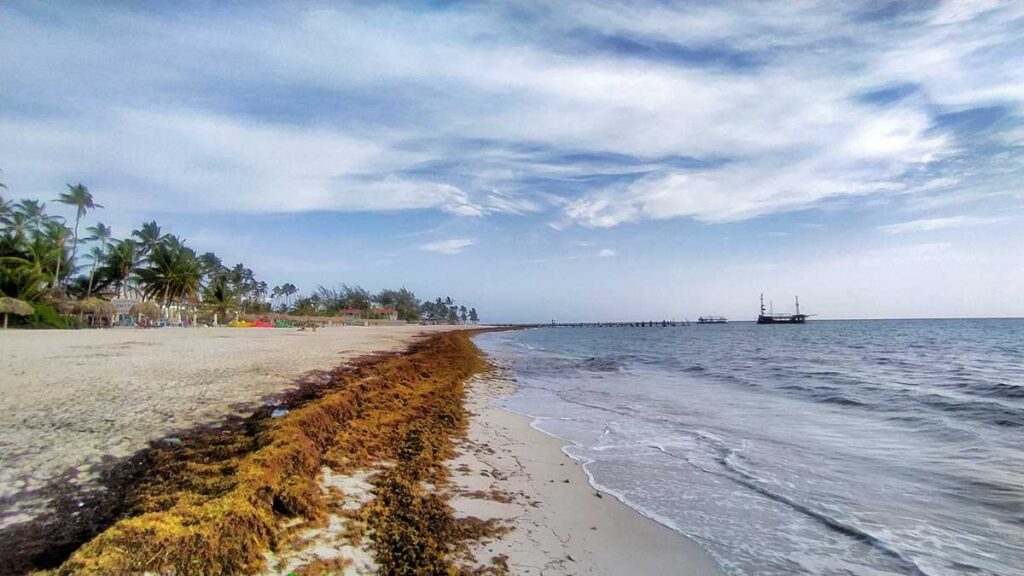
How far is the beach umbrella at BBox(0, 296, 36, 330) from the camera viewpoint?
2930cm

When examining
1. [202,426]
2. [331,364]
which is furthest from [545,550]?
[331,364]

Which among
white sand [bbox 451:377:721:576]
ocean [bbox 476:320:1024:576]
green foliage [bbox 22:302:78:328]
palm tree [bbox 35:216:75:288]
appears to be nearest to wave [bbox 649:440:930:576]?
ocean [bbox 476:320:1024:576]

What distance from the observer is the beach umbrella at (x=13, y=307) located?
96.1ft

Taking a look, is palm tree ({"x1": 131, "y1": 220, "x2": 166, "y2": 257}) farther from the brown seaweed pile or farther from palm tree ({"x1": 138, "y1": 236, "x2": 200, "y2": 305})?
the brown seaweed pile

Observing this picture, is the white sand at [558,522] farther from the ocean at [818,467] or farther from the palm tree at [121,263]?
the palm tree at [121,263]

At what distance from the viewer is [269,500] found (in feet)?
12.7

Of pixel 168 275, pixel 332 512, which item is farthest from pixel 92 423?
pixel 168 275

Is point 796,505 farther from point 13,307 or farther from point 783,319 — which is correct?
point 783,319

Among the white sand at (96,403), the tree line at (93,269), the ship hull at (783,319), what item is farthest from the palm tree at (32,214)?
the ship hull at (783,319)

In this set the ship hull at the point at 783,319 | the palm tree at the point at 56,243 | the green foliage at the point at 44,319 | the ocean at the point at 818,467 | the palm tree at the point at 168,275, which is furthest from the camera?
the ship hull at the point at 783,319

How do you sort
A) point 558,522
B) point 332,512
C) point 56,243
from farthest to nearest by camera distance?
point 56,243 < point 558,522 < point 332,512

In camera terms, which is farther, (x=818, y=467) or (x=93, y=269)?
(x=93, y=269)

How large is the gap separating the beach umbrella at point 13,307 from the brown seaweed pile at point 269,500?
1379 inches

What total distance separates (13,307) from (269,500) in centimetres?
3866
